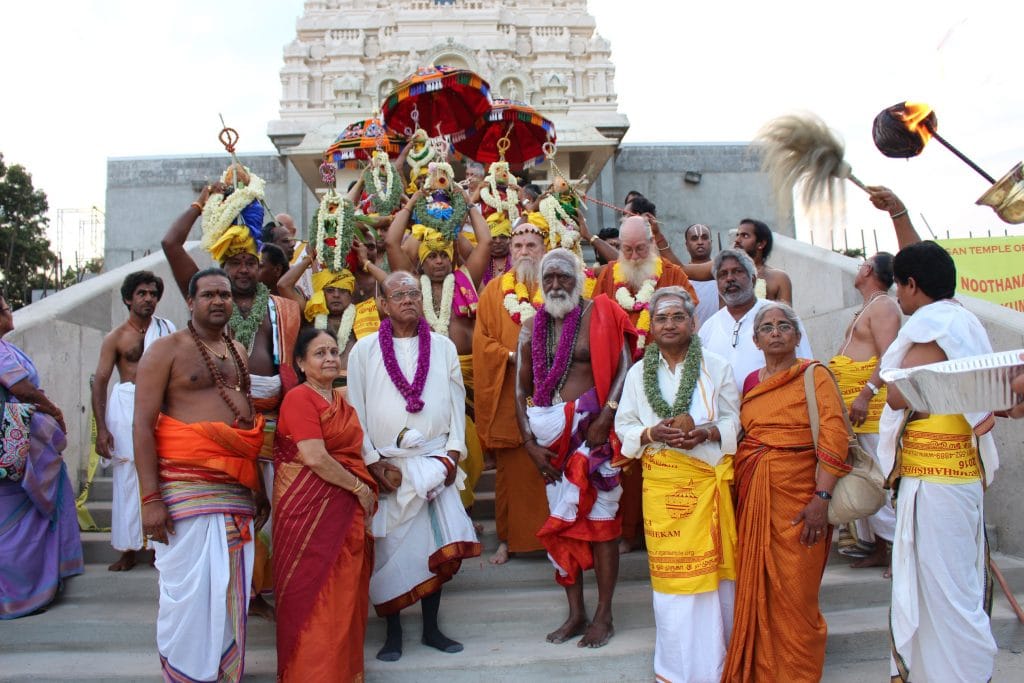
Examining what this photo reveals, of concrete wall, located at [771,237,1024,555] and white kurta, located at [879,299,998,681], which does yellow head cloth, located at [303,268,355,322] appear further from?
concrete wall, located at [771,237,1024,555]

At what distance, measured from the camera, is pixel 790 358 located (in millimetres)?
4062

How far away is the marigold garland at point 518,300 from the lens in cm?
536

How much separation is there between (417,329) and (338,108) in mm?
14370

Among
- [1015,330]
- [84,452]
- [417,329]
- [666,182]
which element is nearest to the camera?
[417,329]

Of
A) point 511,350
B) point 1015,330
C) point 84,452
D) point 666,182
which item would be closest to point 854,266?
point 1015,330

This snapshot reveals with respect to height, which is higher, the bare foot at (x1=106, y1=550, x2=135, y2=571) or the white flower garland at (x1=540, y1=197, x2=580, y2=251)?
the white flower garland at (x1=540, y1=197, x2=580, y2=251)

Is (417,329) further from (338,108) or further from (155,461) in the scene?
(338,108)

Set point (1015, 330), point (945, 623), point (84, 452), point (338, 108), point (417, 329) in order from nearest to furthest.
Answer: point (945, 623)
point (417, 329)
point (1015, 330)
point (84, 452)
point (338, 108)

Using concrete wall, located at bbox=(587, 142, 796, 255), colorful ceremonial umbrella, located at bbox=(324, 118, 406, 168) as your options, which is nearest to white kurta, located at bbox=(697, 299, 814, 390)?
colorful ceremonial umbrella, located at bbox=(324, 118, 406, 168)

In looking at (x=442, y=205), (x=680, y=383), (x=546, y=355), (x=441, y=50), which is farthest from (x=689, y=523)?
(x=441, y=50)

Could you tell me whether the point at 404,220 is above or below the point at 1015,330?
above

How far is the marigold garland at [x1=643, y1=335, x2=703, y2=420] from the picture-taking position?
4004mm

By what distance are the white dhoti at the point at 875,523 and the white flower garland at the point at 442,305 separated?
290 centimetres

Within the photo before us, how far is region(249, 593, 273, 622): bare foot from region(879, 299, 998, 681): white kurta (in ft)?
10.7
